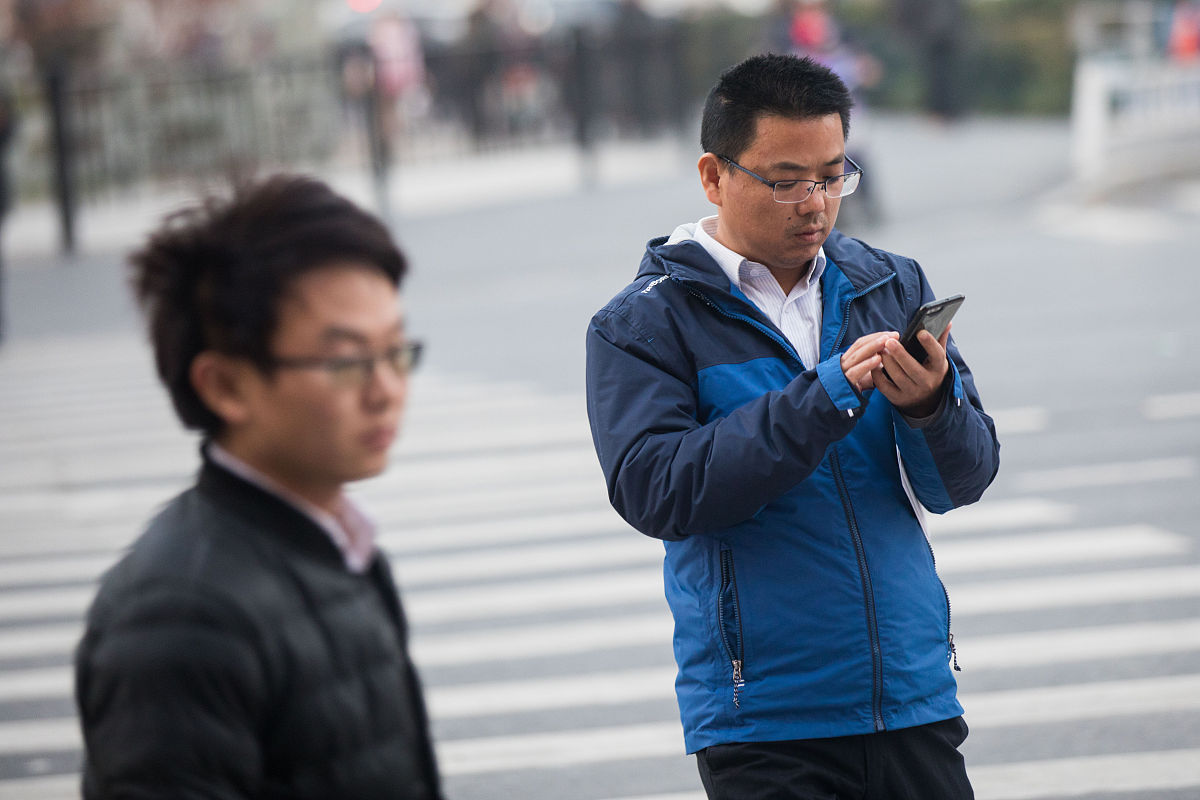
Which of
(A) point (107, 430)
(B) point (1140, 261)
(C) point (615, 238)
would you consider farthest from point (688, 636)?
(C) point (615, 238)

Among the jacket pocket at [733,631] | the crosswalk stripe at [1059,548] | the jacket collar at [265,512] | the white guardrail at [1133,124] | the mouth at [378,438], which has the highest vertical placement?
the mouth at [378,438]

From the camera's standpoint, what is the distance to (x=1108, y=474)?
7.36 m

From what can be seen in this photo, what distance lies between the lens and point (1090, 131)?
17750 mm

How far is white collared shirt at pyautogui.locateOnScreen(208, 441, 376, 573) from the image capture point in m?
1.84

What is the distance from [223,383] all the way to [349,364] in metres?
0.15

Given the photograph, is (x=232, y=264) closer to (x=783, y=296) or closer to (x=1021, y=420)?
(x=783, y=296)

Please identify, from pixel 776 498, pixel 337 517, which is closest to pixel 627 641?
pixel 776 498

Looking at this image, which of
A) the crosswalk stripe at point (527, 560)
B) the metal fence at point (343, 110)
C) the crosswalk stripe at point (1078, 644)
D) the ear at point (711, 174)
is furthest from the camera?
the metal fence at point (343, 110)

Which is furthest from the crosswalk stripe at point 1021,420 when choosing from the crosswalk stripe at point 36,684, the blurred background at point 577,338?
the crosswalk stripe at point 36,684

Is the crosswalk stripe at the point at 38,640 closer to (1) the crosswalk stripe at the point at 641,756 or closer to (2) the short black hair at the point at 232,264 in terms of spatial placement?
(1) the crosswalk stripe at the point at 641,756

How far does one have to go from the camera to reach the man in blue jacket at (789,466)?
2615 mm

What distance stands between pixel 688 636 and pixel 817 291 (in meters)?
0.68

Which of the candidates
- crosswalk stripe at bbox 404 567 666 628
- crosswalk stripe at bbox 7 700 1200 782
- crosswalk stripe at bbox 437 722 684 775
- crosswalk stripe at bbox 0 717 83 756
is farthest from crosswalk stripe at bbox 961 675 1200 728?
crosswalk stripe at bbox 0 717 83 756

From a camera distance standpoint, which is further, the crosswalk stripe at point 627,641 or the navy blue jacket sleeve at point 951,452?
the crosswalk stripe at point 627,641
